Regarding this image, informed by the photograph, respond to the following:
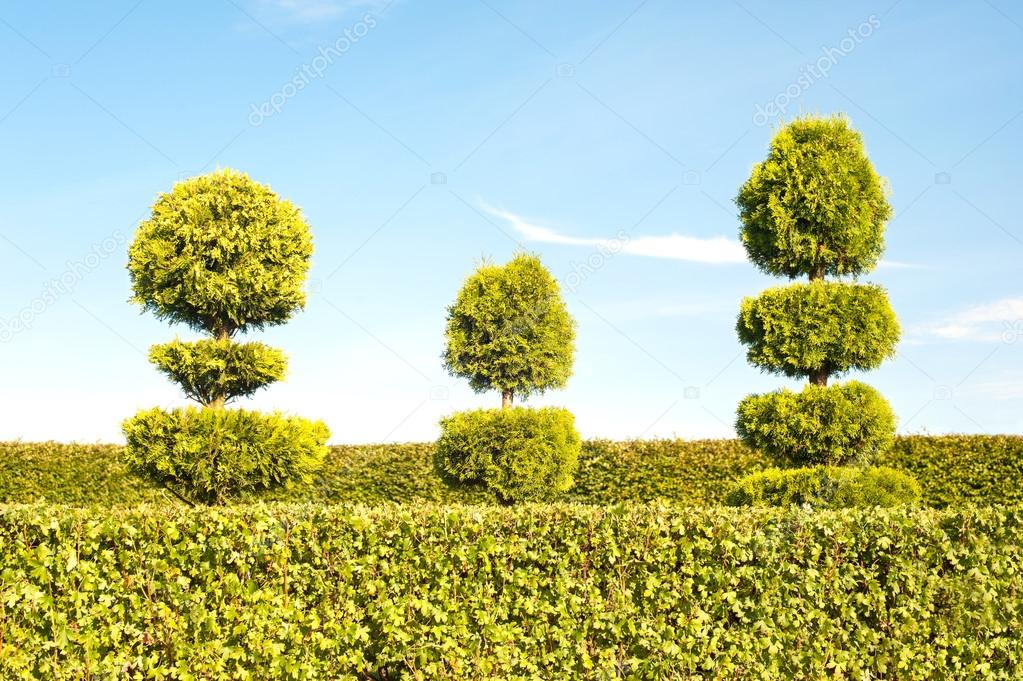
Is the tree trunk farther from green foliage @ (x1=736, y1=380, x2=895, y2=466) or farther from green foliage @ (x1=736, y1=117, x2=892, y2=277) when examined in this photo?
green foliage @ (x1=736, y1=117, x2=892, y2=277)

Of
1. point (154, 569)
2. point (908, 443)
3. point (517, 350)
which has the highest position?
point (517, 350)

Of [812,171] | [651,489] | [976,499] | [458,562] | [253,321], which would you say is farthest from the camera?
Answer: [651,489]

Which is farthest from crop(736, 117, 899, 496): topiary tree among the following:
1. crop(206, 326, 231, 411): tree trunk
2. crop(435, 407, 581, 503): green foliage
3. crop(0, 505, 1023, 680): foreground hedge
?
crop(206, 326, 231, 411): tree trunk

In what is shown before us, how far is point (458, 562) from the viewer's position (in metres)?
7.03

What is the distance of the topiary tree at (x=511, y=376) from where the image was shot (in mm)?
15055

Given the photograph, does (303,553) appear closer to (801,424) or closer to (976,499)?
(801,424)

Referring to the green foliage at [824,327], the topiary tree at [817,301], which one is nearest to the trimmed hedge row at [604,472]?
the topiary tree at [817,301]

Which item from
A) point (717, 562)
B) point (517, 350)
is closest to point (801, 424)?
point (517, 350)

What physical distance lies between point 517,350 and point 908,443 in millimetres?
9163

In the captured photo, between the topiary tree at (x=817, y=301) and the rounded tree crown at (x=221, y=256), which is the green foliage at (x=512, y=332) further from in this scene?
the topiary tree at (x=817, y=301)

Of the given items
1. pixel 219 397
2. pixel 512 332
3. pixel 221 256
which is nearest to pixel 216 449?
pixel 219 397

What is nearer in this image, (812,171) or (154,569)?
(154,569)

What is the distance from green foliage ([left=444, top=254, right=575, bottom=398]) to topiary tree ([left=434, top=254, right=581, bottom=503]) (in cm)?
2

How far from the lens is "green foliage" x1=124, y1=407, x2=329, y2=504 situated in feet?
45.1
